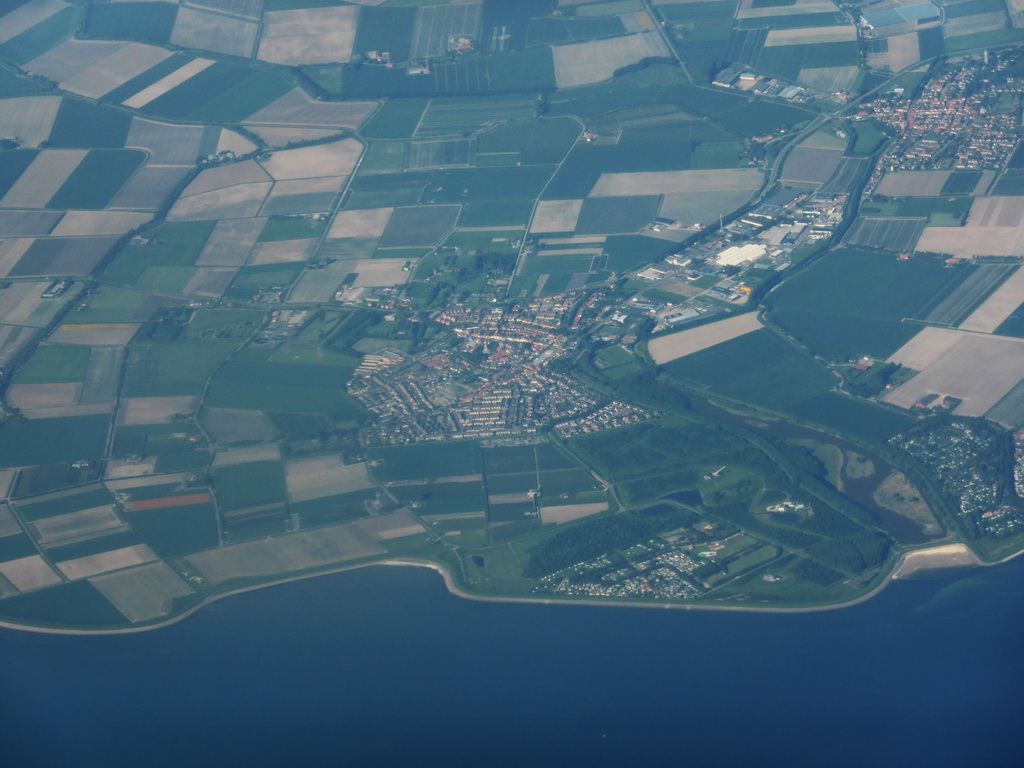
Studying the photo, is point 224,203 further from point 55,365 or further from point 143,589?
point 143,589

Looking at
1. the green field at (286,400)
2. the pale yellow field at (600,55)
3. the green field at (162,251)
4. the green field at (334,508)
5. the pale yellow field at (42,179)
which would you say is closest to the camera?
the green field at (334,508)

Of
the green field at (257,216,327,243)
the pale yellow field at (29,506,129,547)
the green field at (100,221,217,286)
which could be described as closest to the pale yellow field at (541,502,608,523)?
the pale yellow field at (29,506,129,547)

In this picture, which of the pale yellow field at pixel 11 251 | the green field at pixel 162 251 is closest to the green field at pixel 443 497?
the green field at pixel 162 251

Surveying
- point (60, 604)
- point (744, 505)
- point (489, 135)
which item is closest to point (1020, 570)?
point (744, 505)

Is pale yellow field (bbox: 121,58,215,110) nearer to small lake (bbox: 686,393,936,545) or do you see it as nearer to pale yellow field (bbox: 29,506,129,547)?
pale yellow field (bbox: 29,506,129,547)

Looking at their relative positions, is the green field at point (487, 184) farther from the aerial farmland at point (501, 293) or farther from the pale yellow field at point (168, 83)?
the pale yellow field at point (168, 83)

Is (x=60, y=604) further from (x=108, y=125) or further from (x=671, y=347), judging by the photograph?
(x=108, y=125)

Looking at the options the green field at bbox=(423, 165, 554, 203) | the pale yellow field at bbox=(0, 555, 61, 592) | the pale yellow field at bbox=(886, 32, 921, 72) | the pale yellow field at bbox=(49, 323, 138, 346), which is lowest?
the pale yellow field at bbox=(49, 323, 138, 346)
